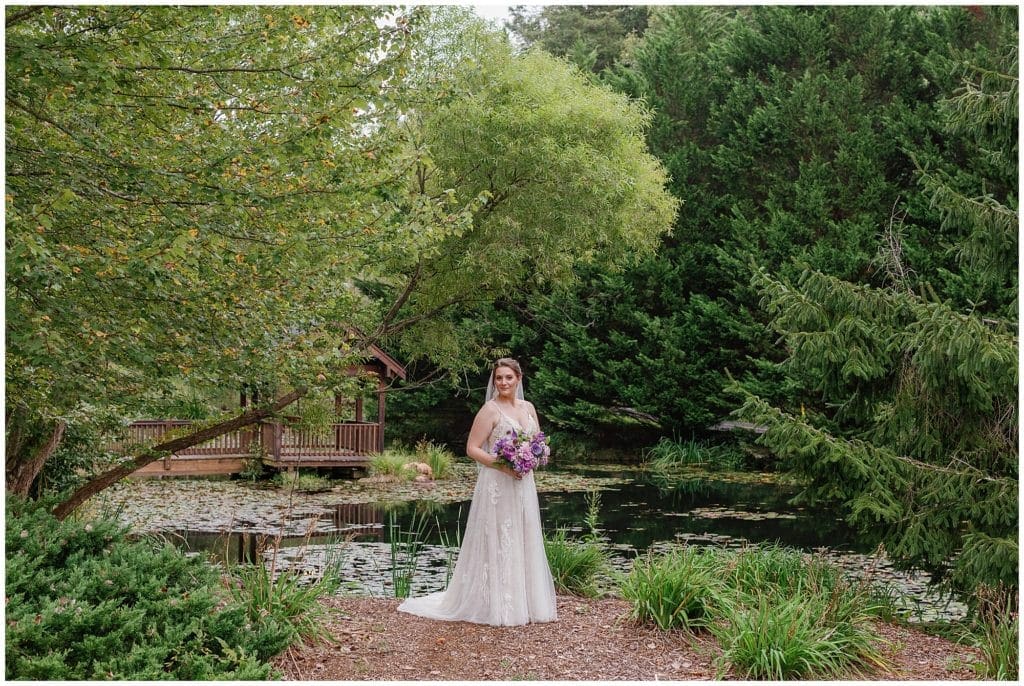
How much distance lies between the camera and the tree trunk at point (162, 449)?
310 inches

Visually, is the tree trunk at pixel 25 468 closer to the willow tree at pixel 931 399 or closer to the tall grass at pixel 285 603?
the tall grass at pixel 285 603

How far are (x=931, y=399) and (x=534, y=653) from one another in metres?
4.03

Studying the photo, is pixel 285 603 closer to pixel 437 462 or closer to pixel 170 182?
pixel 170 182

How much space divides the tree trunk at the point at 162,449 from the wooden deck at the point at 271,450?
1184 cm

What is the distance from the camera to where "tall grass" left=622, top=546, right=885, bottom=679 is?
5430 mm

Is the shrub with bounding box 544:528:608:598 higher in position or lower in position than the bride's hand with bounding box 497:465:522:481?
lower

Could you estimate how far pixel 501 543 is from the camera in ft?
22.1

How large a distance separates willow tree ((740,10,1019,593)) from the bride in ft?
6.24

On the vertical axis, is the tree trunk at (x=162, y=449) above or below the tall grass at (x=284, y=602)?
above

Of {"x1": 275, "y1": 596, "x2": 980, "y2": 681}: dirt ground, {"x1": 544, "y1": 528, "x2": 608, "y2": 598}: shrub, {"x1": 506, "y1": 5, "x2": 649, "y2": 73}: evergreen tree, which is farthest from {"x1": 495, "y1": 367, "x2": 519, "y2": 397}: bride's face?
{"x1": 506, "y1": 5, "x2": 649, "y2": 73}: evergreen tree

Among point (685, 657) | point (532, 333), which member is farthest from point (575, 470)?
point (685, 657)

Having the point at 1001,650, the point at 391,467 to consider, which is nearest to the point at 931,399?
the point at 1001,650

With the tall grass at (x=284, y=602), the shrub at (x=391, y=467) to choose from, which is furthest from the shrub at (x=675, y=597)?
the shrub at (x=391, y=467)

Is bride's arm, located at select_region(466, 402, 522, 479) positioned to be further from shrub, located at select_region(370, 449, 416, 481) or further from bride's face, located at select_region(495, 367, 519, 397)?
shrub, located at select_region(370, 449, 416, 481)
